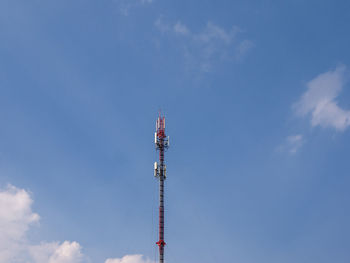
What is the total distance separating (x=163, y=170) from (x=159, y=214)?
12.4 m

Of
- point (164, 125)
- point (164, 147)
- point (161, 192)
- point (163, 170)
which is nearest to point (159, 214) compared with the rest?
point (161, 192)

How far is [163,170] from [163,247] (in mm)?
20617

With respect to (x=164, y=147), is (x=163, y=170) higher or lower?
lower

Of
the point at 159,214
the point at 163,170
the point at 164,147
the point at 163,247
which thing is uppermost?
the point at 164,147

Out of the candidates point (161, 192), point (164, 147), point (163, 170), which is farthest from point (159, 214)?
point (164, 147)

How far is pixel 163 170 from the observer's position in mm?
104875

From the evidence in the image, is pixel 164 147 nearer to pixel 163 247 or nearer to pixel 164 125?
pixel 164 125

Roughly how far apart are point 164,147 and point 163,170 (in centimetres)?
726

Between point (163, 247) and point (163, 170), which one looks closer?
point (163, 247)

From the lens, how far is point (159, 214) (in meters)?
99.0

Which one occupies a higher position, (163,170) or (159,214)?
(163,170)

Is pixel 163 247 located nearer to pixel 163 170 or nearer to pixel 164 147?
pixel 163 170

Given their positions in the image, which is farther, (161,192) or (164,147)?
(164,147)

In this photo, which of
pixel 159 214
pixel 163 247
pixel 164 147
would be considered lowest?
pixel 163 247
